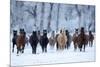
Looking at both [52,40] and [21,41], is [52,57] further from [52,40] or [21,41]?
[21,41]

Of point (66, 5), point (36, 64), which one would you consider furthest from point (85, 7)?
point (36, 64)

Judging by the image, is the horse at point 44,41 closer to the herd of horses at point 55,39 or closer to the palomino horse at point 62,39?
the herd of horses at point 55,39

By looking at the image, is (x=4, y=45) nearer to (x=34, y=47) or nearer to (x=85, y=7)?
(x=34, y=47)

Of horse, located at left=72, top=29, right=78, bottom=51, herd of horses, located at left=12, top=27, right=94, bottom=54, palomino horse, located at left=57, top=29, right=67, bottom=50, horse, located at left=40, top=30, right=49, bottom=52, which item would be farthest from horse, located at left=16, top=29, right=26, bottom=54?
horse, located at left=72, top=29, right=78, bottom=51

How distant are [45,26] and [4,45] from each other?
0.44 meters


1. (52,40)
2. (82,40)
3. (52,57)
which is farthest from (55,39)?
(82,40)

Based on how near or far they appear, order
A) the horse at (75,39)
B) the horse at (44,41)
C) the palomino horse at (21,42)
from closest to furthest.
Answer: the palomino horse at (21,42) → the horse at (44,41) → the horse at (75,39)

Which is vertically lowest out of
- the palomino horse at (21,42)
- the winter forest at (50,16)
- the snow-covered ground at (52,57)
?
the snow-covered ground at (52,57)

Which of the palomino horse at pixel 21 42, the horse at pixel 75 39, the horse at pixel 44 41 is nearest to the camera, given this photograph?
the palomino horse at pixel 21 42

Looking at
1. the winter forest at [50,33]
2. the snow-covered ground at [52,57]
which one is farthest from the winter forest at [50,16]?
the snow-covered ground at [52,57]

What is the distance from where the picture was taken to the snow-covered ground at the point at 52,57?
2.02 m

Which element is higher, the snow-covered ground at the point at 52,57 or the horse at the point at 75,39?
the horse at the point at 75,39

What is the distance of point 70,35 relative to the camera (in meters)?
2.25

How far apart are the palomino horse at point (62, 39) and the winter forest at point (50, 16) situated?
62mm
